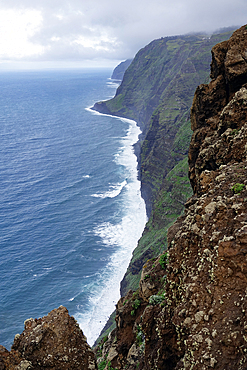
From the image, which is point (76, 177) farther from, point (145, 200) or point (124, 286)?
point (124, 286)

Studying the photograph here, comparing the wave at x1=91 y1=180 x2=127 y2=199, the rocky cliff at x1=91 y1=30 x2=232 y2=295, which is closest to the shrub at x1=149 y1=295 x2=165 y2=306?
the rocky cliff at x1=91 y1=30 x2=232 y2=295

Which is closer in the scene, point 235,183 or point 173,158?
point 235,183

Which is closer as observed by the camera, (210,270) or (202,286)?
(210,270)

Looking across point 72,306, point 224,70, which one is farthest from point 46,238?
point 224,70

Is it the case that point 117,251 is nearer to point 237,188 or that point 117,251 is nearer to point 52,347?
point 52,347

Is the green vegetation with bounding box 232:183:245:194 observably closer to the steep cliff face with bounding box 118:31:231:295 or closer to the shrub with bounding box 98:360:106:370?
the shrub with bounding box 98:360:106:370

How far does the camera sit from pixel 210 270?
39.3 ft

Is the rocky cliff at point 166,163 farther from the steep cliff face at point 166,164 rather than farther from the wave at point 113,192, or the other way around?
the wave at point 113,192

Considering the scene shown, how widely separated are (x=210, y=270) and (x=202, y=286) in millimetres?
807

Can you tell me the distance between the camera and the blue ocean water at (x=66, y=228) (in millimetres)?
61125

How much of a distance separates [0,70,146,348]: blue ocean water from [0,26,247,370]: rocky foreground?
132 feet

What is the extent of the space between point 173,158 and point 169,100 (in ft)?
159

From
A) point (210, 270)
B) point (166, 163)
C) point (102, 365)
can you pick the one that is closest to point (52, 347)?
point (102, 365)

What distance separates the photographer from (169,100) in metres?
128
